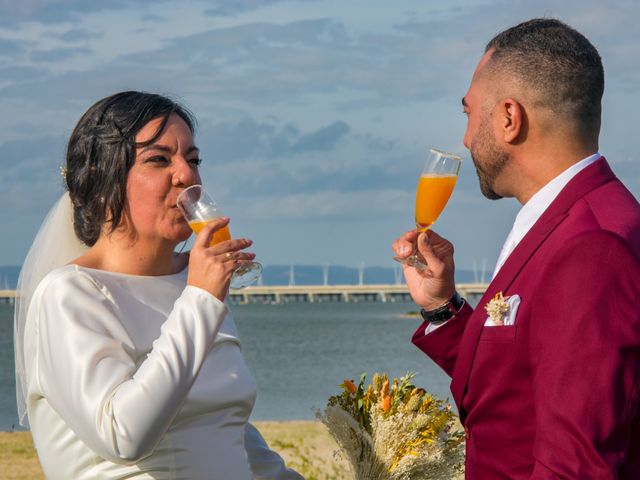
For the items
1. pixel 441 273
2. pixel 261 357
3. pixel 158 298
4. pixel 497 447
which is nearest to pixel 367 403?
pixel 441 273

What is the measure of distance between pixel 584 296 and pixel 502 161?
0.61 metres

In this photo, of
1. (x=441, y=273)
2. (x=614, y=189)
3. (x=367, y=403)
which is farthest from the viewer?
(x=367, y=403)

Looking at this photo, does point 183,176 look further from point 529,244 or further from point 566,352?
point 566,352

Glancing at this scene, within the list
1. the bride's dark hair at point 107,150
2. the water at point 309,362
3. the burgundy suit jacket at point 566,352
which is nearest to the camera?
the burgundy suit jacket at point 566,352

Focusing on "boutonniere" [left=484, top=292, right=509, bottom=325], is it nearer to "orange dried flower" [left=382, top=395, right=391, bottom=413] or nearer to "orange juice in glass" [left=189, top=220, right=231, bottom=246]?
"orange juice in glass" [left=189, top=220, right=231, bottom=246]

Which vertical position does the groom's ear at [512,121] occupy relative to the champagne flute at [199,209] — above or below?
above

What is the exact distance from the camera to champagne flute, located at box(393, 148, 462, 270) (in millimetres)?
4125

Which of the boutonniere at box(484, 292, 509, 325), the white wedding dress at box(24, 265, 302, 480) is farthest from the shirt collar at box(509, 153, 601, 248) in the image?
the white wedding dress at box(24, 265, 302, 480)

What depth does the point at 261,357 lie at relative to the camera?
227 feet

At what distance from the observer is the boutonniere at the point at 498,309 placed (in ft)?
9.33

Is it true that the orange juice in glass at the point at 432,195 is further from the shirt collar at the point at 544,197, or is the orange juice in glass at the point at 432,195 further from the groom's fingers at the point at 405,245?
the shirt collar at the point at 544,197

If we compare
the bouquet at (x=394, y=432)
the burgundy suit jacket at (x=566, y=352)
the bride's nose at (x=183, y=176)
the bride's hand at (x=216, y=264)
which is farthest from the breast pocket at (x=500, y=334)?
the bouquet at (x=394, y=432)

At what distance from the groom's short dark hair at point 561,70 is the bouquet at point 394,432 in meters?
1.62

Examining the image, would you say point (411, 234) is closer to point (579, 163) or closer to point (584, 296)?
point (579, 163)
